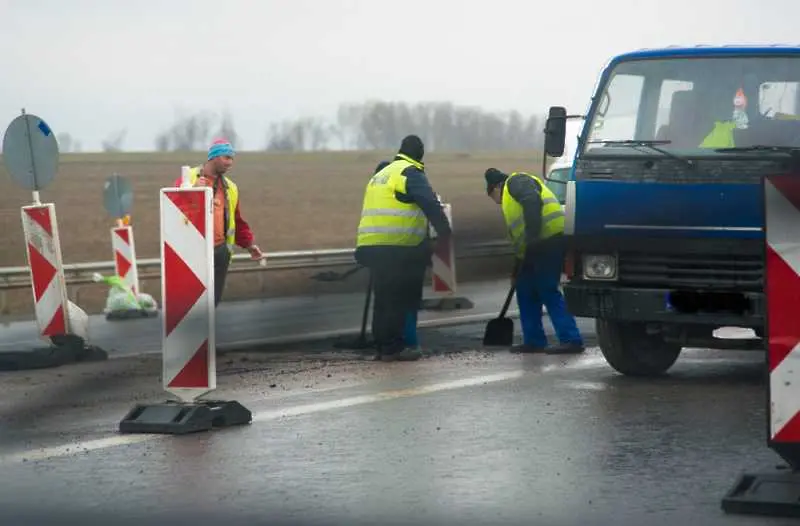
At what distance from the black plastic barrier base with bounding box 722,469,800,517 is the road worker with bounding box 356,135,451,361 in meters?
6.69

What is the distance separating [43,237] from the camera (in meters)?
14.9

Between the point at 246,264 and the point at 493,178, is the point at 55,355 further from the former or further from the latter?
the point at 246,264

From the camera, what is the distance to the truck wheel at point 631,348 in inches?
484

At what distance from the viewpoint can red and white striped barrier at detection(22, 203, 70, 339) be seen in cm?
1482

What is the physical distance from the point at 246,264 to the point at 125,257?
11.9ft

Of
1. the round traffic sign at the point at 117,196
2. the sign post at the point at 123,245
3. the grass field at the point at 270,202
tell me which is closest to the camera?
the sign post at the point at 123,245

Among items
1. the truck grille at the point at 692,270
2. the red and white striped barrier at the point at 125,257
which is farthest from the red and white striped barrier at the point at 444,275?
the truck grille at the point at 692,270

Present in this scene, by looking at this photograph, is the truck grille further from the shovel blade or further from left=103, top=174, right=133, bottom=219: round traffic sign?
left=103, top=174, right=133, bottom=219: round traffic sign

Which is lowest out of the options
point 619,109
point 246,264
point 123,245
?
point 246,264

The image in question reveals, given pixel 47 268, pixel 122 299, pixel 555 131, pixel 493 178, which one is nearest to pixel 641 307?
pixel 555 131

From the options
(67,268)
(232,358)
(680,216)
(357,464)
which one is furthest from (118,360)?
(67,268)

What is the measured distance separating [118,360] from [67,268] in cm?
833

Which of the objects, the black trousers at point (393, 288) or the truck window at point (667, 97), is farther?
the black trousers at point (393, 288)

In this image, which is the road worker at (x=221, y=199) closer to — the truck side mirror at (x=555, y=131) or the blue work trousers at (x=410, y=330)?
the blue work trousers at (x=410, y=330)
